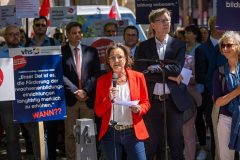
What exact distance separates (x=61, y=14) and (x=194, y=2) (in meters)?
48.4

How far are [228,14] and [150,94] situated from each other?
1.41 meters

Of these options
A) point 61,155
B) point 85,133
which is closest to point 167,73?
point 85,133

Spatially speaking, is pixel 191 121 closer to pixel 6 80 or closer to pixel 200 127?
pixel 200 127

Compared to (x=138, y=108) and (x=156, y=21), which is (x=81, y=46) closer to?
(x=156, y=21)

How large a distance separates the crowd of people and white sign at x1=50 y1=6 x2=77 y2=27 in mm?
5086

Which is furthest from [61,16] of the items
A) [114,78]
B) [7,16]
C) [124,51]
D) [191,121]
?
[114,78]

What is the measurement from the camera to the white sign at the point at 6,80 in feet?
24.6

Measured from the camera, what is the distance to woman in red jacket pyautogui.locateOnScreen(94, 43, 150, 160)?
6445mm

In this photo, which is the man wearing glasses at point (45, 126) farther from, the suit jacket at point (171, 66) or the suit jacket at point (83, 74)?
the suit jacket at point (171, 66)

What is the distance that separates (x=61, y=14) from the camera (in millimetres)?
14539

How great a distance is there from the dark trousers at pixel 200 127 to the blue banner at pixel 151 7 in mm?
1536

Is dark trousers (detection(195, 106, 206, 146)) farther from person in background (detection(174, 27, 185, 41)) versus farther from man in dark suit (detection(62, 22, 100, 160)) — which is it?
man in dark suit (detection(62, 22, 100, 160))

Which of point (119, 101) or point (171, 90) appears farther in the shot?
point (171, 90)

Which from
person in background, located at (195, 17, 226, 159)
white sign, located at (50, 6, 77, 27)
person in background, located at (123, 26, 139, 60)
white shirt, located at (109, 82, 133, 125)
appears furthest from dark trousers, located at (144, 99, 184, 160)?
white sign, located at (50, 6, 77, 27)
